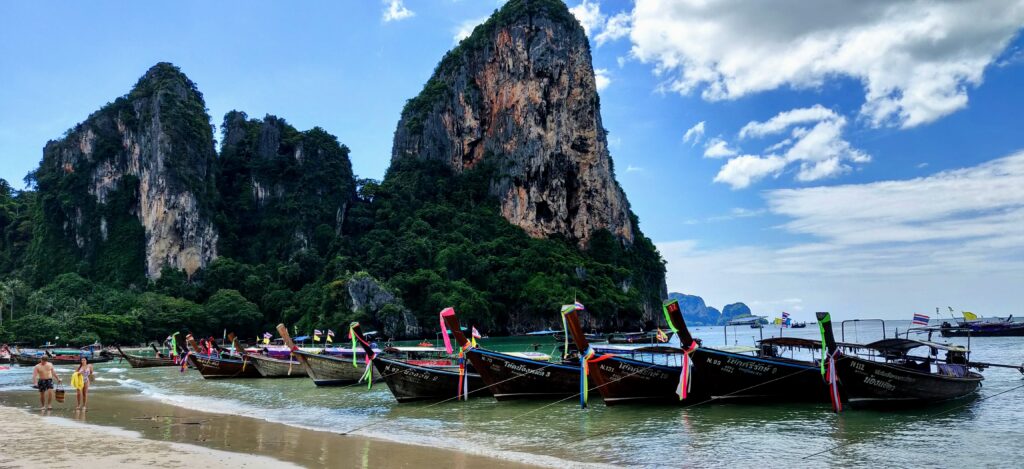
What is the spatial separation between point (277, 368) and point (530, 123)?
7403 centimetres

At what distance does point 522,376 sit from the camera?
18.4 metres

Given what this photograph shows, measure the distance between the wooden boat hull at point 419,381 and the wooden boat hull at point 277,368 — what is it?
1206 centimetres

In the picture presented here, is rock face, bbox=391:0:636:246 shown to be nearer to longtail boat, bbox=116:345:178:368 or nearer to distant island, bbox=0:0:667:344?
distant island, bbox=0:0:667:344

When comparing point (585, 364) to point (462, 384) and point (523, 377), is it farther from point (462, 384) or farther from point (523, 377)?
point (462, 384)

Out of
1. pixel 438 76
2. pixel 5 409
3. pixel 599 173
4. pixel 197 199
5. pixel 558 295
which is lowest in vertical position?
pixel 5 409

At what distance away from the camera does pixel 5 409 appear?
1783 cm

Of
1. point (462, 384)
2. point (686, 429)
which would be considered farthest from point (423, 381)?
point (686, 429)

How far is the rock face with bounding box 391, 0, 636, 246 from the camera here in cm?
9975

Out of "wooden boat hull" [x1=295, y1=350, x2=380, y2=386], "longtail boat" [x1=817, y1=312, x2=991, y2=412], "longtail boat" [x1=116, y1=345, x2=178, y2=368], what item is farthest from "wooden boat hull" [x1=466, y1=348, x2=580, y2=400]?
"longtail boat" [x1=116, y1=345, x2=178, y2=368]

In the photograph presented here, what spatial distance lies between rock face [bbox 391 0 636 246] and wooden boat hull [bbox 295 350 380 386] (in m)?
74.4

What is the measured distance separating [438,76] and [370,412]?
102 m

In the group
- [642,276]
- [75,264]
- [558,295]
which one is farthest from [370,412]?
[642,276]

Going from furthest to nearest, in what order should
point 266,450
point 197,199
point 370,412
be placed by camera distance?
1. point 197,199
2. point 370,412
3. point 266,450

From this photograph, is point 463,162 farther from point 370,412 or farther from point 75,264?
point 370,412
